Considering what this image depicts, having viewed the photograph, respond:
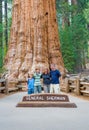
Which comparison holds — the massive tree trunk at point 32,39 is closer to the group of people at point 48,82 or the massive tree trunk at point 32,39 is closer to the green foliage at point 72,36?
the green foliage at point 72,36

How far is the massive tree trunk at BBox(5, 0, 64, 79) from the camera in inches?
1319

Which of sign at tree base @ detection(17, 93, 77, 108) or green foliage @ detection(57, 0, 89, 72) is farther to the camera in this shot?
green foliage @ detection(57, 0, 89, 72)

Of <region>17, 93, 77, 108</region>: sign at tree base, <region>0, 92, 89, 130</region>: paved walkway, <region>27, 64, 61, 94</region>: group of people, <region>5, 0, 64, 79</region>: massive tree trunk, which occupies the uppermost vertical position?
<region>5, 0, 64, 79</region>: massive tree trunk

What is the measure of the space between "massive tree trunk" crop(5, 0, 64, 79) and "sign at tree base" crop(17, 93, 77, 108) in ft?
52.8

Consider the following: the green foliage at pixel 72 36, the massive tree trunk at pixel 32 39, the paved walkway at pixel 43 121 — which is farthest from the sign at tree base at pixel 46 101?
the green foliage at pixel 72 36

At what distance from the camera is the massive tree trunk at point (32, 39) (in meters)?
33.5

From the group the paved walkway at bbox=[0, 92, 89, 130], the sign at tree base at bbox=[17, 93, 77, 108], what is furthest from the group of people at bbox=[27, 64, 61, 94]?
the paved walkway at bbox=[0, 92, 89, 130]

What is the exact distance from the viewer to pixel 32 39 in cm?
3434

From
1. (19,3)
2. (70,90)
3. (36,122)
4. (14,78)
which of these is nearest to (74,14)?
(19,3)

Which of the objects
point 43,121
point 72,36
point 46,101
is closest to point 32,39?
point 72,36

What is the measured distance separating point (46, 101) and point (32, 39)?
1795cm

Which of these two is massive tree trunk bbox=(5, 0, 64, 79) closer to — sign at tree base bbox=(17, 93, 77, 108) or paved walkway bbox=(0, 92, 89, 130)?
sign at tree base bbox=(17, 93, 77, 108)

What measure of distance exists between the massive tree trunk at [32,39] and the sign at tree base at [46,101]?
1610 cm

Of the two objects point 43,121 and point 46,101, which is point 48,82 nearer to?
point 46,101
